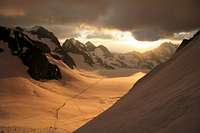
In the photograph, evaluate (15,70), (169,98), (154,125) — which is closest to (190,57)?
(169,98)

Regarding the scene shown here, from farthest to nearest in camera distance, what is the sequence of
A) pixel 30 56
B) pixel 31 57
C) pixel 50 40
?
pixel 50 40 < pixel 30 56 < pixel 31 57

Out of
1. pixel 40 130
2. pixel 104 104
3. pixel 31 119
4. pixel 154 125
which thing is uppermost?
pixel 104 104

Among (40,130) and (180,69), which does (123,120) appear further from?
(40,130)

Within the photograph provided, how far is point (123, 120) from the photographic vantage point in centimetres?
1276

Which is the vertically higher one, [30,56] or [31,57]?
[30,56]

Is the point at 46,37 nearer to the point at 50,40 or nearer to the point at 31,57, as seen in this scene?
the point at 50,40

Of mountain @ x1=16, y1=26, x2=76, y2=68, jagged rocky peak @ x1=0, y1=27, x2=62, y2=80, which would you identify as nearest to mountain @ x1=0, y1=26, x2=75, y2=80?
jagged rocky peak @ x1=0, y1=27, x2=62, y2=80

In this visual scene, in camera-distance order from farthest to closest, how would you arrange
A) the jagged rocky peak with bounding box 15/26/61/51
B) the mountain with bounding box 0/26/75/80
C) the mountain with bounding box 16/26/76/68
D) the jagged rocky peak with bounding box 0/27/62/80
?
the jagged rocky peak with bounding box 15/26/61/51, the mountain with bounding box 16/26/76/68, the mountain with bounding box 0/26/75/80, the jagged rocky peak with bounding box 0/27/62/80

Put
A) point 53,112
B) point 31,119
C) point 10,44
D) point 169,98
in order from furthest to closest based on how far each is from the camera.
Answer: point 10,44
point 53,112
point 31,119
point 169,98

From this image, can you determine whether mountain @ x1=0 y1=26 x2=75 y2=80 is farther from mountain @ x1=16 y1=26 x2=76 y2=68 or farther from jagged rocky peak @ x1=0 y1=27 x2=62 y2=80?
mountain @ x1=16 y1=26 x2=76 y2=68

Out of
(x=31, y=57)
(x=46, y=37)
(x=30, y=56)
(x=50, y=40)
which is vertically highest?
(x=46, y=37)

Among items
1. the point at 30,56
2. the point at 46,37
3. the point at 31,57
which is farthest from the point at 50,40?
the point at 31,57

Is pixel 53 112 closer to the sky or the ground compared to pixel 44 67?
closer to the ground

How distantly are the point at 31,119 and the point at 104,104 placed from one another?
58.6 feet
